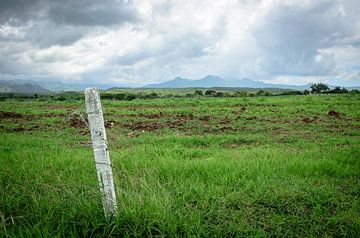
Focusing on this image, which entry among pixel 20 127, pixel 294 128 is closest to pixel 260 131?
pixel 294 128

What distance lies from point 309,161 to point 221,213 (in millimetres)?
3578

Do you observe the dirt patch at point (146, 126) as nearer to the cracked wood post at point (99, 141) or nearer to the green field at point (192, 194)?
the green field at point (192, 194)

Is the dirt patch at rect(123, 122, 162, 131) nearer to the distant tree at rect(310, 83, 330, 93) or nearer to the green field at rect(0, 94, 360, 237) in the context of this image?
the green field at rect(0, 94, 360, 237)

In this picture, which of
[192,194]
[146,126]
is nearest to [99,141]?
[192,194]

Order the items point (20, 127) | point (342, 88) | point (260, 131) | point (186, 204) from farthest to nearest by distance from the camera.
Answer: point (342, 88), point (20, 127), point (260, 131), point (186, 204)

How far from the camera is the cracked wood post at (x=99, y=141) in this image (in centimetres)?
354

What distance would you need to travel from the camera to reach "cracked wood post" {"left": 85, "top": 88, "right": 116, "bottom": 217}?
3.54m

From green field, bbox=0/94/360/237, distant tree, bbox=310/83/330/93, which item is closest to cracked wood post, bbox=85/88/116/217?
green field, bbox=0/94/360/237

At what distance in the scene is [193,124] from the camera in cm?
1489

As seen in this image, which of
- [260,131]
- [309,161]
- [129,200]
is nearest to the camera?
[129,200]

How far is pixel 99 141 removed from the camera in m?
3.61

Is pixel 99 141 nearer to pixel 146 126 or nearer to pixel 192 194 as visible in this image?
pixel 192 194

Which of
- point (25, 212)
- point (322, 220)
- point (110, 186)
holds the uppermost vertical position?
point (110, 186)

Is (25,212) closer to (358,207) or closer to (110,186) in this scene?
(110,186)
